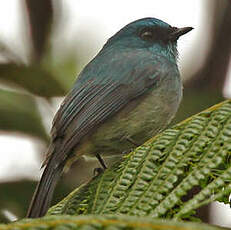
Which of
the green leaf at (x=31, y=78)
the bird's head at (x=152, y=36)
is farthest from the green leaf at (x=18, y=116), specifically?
the bird's head at (x=152, y=36)

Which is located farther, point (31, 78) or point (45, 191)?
point (31, 78)

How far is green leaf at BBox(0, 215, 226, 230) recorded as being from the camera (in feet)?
5.28

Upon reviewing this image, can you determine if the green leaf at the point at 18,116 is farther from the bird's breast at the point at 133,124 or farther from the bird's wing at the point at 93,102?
the bird's breast at the point at 133,124

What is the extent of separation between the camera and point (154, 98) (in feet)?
15.6

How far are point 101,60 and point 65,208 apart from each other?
2310mm

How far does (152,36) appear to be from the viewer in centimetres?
546

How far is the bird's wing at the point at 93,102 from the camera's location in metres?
4.26

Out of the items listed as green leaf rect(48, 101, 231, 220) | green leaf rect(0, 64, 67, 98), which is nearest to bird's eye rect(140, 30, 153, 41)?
green leaf rect(0, 64, 67, 98)

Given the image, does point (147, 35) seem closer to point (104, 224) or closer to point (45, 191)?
point (45, 191)

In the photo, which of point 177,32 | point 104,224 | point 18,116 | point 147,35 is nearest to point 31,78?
point 18,116

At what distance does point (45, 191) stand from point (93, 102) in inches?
39.7

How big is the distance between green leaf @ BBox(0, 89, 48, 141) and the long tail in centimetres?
45

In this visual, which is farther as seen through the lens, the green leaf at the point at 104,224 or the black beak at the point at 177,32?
the black beak at the point at 177,32

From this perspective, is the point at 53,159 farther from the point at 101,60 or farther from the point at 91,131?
the point at 101,60
